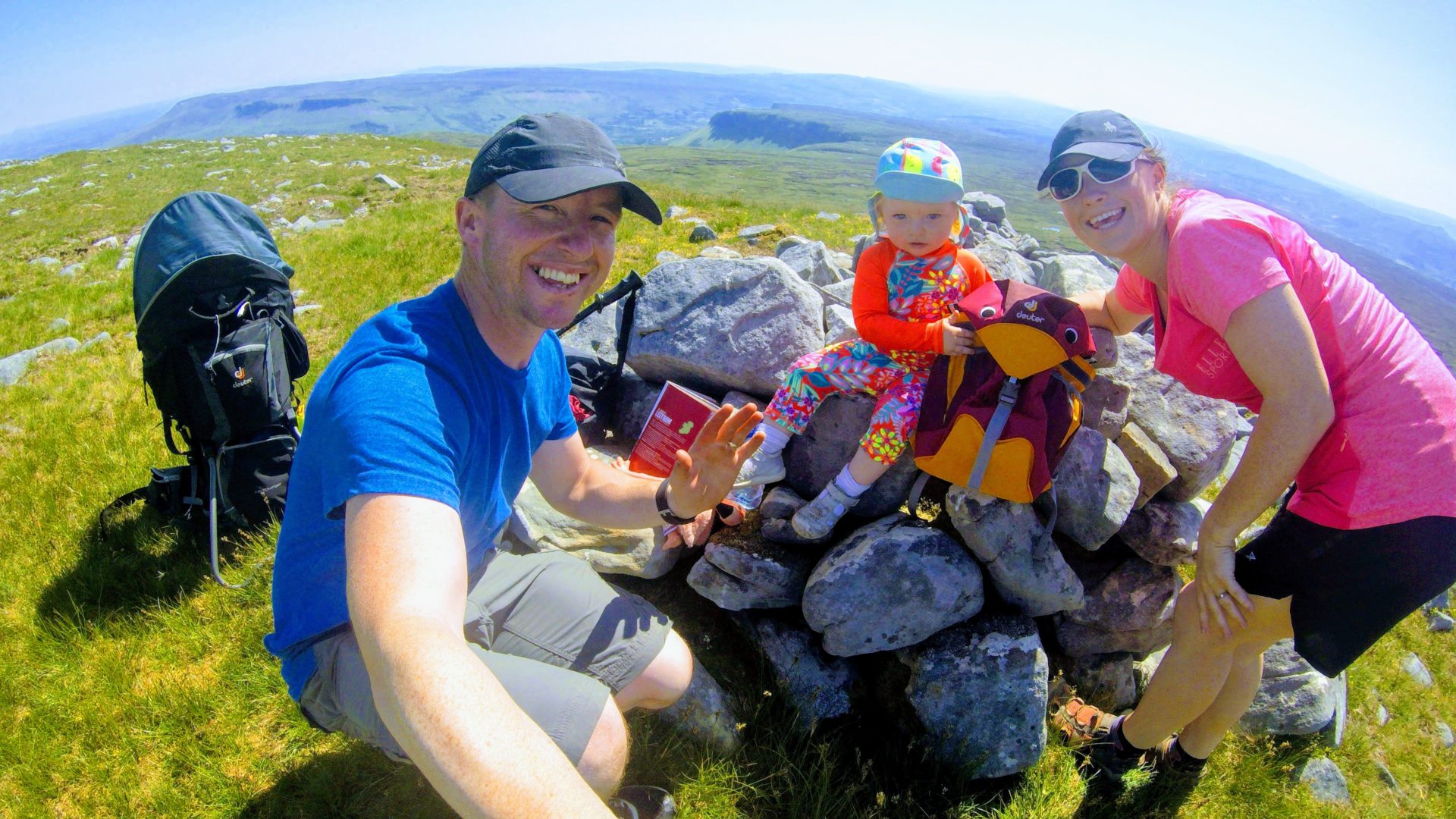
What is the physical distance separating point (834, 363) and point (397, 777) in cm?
363

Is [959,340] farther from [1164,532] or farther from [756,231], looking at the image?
[756,231]

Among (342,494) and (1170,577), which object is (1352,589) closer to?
(1170,577)

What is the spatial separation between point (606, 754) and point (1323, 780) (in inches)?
210

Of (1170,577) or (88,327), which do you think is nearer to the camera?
(1170,577)

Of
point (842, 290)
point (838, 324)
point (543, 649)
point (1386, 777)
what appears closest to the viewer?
point (543, 649)

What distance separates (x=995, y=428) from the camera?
3955mm

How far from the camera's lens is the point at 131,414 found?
6902 millimetres

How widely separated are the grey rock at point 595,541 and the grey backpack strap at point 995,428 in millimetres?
2095

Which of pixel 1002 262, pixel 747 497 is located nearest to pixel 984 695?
pixel 747 497

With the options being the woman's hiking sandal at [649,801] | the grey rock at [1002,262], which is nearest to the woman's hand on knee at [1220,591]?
the woman's hiking sandal at [649,801]

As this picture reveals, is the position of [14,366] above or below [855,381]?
below

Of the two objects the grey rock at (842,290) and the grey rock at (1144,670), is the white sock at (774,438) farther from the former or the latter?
the grey rock at (1144,670)

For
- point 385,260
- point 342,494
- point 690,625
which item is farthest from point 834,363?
point 385,260

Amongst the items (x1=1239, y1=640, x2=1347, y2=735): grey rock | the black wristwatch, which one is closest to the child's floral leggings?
the black wristwatch
